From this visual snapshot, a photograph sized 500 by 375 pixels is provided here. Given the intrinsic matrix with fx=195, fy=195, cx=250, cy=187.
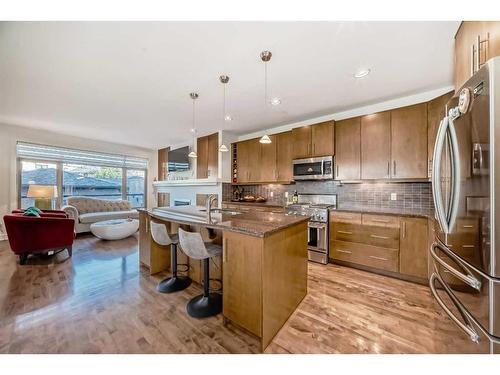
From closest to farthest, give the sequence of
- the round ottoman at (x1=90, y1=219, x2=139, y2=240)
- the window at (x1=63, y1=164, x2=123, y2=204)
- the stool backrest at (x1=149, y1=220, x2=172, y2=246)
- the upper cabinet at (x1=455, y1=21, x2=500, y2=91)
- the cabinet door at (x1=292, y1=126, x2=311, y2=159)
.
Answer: the upper cabinet at (x1=455, y1=21, x2=500, y2=91) → the stool backrest at (x1=149, y1=220, x2=172, y2=246) → the cabinet door at (x1=292, y1=126, x2=311, y2=159) → the round ottoman at (x1=90, y1=219, x2=139, y2=240) → the window at (x1=63, y1=164, x2=123, y2=204)

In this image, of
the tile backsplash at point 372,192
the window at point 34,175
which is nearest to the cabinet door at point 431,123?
the tile backsplash at point 372,192

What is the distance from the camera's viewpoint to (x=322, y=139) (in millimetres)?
3385

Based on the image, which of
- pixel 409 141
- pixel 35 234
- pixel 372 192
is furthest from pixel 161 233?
pixel 409 141

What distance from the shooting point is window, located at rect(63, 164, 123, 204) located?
5230 millimetres

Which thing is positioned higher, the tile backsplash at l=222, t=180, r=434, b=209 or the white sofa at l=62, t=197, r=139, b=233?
the tile backsplash at l=222, t=180, r=434, b=209

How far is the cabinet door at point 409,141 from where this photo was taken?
2.55 meters

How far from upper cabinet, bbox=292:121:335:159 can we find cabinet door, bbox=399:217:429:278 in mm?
1482

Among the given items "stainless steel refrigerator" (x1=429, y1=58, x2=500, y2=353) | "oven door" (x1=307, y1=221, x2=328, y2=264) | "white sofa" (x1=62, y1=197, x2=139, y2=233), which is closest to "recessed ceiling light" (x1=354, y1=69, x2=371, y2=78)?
"stainless steel refrigerator" (x1=429, y1=58, x2=500, y2=353)

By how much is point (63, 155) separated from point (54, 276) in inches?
155

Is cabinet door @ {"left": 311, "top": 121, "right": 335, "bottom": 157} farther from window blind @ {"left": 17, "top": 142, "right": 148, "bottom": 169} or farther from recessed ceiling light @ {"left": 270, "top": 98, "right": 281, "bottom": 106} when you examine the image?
window blind @ {"left": 17, "top": 142, "right": 148, "bottom": 169}

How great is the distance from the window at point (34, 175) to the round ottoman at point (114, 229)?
2044 millimetres

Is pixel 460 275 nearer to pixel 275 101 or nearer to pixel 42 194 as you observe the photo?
pixel 275 101

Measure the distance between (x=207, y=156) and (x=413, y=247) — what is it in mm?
4265
